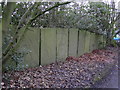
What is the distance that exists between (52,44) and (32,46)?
85 centimetres

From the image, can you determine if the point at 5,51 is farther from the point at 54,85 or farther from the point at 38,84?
the point at 54,85

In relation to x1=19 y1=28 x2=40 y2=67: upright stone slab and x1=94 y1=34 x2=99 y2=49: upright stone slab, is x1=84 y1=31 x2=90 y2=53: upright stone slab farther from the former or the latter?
x1=19 y1=28 x2=40 y2=67: upright stone slab

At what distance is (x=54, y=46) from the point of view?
4660 mm

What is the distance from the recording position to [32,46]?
3891 mm

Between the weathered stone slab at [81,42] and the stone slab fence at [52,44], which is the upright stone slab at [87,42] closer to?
the stone slab fence at [52,44]

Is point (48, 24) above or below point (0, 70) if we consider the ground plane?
above

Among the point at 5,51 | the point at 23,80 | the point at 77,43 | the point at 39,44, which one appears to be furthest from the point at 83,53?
the point at 5,51

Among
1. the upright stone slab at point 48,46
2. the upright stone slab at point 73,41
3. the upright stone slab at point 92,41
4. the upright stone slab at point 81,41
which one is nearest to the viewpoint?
the upright stone slab at point 48,46

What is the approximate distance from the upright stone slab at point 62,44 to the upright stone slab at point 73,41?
12.2 inches

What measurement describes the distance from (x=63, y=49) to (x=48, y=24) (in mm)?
→ 1050

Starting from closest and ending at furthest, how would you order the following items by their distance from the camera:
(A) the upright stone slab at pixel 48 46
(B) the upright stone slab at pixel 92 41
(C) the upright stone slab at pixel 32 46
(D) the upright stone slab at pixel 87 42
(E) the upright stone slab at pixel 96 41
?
1. (C) the upright stone slab at pixel 32 46
2. (A) the upright stone slab at pixel 48 46
3. (D) the upright stone slab at pixel 87 42
4. (B) the upright stone slab at pixel 92 41
5. (E) the upright stone slab at pixel 96 41

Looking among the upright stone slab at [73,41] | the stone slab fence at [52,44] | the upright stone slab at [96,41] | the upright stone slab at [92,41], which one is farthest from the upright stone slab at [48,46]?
the upright stone slab at [96,41]

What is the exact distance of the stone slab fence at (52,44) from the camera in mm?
3883

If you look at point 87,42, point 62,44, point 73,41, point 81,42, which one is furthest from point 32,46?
point 87,42
